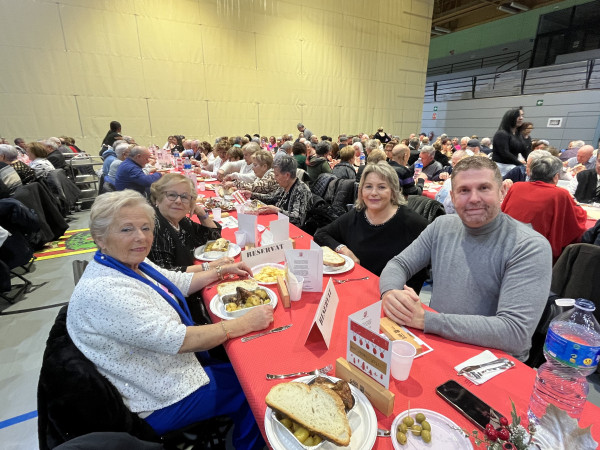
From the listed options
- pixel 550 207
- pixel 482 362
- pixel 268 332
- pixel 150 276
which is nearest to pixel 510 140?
pixel 550 207

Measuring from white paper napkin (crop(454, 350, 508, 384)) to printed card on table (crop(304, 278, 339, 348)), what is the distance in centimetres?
48

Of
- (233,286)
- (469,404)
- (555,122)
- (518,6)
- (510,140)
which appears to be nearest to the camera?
(469,404)

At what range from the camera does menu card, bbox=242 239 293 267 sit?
186cm

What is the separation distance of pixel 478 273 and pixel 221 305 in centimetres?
126

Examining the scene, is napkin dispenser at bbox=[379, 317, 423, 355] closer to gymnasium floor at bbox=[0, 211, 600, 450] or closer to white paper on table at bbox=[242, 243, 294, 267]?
white paper on table at bbox=[242, 243, 294, 267]

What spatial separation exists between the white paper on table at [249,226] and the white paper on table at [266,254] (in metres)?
0.34

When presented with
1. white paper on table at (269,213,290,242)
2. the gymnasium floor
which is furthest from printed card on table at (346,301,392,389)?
the gymnasium floor

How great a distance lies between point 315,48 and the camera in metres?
12.0

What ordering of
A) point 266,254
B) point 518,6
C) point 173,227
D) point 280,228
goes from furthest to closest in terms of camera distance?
point 518,6 < point 173,227 < point 280,228 < point 266,254

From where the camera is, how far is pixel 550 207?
2732 millimetres

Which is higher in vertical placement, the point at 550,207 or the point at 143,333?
the point at 550,207

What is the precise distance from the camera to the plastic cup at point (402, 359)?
980 millimetres

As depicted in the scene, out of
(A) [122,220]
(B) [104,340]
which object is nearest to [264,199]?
(A) [122,220]

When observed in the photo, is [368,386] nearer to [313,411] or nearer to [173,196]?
[313,411]
